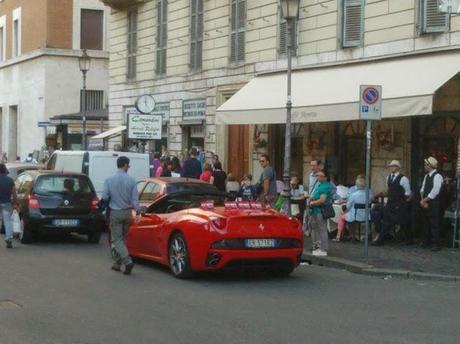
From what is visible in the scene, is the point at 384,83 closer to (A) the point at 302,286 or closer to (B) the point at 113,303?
(A) the point at 302,286

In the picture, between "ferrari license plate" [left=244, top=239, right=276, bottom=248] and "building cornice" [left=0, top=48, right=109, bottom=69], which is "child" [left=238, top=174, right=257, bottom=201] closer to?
"ferrari license plate" [left=244, top=239, right=276, bottom=248]

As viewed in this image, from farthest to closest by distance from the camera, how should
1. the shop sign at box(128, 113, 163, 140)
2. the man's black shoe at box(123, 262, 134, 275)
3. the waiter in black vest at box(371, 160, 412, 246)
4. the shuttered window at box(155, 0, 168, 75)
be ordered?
1. the shuttered window at box(155, 0, 168, 75)
2. the shop sign at box(128, 113, 163, 140)
3. the waiter in black vest at box(371, 160, 412, 246)
4. the man's black shoe at box(123, 262, 134, 275)

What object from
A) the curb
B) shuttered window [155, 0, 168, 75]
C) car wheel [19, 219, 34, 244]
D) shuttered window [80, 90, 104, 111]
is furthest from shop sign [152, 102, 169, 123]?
shuttered window [80, 90, 104, 111]

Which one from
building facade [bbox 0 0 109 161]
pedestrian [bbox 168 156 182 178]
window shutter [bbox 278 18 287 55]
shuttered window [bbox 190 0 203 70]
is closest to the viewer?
window shutter [bbox 278 18 287 55]

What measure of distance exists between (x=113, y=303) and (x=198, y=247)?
200 centimetres

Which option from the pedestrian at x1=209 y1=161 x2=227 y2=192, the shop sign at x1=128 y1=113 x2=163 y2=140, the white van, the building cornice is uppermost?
the building cornice

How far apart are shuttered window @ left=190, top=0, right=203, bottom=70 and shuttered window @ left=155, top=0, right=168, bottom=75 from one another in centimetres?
190

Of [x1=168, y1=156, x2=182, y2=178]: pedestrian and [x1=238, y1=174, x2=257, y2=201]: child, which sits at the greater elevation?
[x1=168, y1=156, x2=182, y2=178]: pedestrian

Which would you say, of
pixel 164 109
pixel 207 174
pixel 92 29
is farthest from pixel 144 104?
pixel 92 29

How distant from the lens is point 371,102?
13.6 meters

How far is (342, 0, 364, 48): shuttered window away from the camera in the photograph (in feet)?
61.5

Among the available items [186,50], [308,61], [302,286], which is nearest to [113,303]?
[302,286]

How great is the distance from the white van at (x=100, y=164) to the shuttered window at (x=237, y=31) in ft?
16.9

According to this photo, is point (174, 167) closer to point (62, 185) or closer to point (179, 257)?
point (62, 185)
